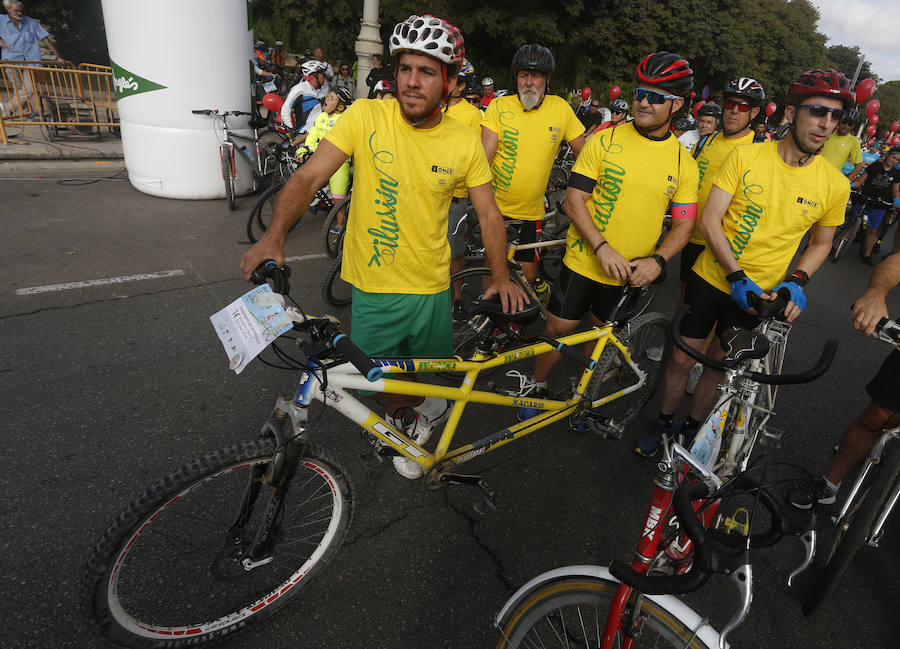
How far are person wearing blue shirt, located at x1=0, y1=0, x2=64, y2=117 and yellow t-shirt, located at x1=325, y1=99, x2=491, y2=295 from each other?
10464mm

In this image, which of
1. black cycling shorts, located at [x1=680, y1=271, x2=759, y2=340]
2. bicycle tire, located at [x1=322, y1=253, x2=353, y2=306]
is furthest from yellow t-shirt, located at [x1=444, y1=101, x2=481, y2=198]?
black cycling shorts, located at [x1=680, y1=271, x2=759, y2=340]

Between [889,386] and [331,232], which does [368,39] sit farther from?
[889,386]

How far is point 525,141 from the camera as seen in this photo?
4.27m

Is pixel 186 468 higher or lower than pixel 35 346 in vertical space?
higher

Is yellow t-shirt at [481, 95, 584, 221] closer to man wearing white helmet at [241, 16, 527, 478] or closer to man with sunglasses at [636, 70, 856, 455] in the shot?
man with sunglasses at [636, 70, 856, 455]

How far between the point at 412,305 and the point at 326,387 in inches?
32.8

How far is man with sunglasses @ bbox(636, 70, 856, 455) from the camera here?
2.77 meters

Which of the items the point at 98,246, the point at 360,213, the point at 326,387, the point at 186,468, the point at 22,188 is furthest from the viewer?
the point at 22,188

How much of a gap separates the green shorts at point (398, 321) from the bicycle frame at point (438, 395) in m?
0.34

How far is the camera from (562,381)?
431 cm

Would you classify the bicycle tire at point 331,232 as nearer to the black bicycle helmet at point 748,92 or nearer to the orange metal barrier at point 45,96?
the black bicycle helmet at point 748,92

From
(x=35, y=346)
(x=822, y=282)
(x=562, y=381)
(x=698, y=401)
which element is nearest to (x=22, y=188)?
(x=35, y=346)

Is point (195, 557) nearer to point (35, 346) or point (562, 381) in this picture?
point (35, 346)

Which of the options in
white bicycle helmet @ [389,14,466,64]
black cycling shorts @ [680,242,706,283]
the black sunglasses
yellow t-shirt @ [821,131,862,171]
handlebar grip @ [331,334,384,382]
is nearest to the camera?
handlebar grip @ [331,334,384,382]
